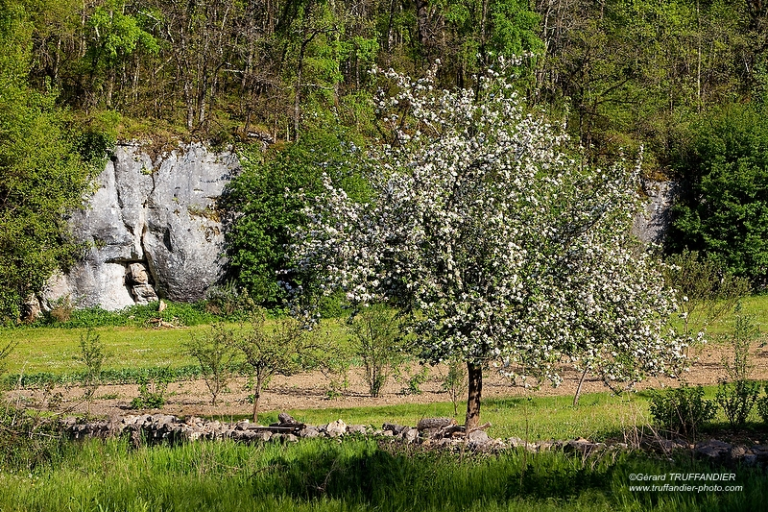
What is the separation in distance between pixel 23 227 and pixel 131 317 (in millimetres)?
5654

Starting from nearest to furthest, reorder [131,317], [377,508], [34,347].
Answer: [377,508], [34,347], [131,317]

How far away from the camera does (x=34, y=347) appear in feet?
82.7

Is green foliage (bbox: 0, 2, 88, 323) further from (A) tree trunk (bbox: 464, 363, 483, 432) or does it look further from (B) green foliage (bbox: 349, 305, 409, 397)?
(A) tree trunk (bbox: 464, 363, 483, 432)

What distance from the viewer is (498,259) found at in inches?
431

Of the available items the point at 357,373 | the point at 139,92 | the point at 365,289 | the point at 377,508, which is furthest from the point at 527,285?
the point at 139,92

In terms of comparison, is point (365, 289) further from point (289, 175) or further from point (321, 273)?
point (289, 175)

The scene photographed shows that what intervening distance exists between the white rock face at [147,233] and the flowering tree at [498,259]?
21.1 metres

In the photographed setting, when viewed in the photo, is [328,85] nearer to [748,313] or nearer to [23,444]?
[748,313]

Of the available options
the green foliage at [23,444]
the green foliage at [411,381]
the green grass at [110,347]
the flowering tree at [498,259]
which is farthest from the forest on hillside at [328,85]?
the green foliage at [23,444]

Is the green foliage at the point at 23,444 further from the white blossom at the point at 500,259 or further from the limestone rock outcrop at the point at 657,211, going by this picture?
the limestone rock outcrop at the point at 657,211

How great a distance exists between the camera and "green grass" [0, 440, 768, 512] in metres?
6.55

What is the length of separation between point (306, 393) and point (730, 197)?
26.9 meters

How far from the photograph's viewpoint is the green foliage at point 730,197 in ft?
117

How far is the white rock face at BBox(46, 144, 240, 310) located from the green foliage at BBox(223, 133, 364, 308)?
1112 mm
